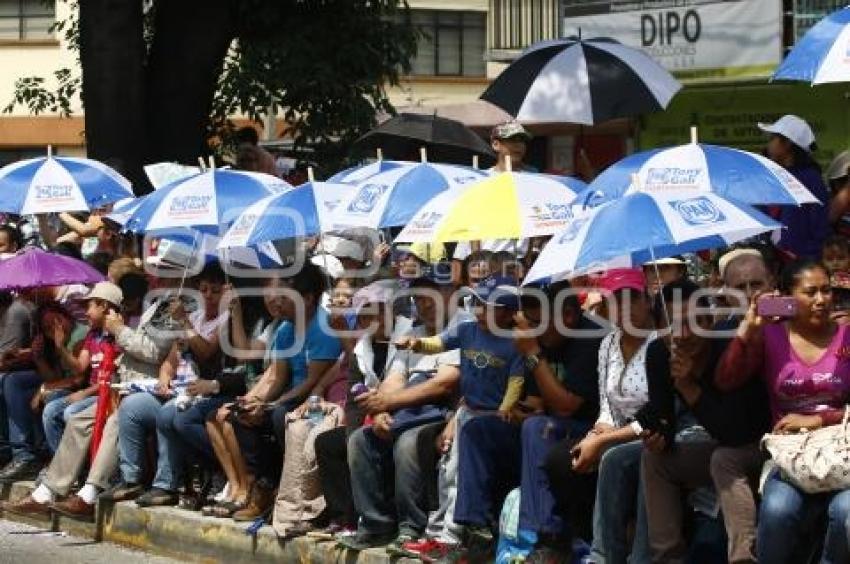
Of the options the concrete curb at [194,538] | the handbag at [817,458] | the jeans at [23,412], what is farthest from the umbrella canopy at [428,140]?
the handbag at [817,458]

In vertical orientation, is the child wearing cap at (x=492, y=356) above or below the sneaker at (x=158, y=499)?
above

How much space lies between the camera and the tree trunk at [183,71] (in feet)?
59.2

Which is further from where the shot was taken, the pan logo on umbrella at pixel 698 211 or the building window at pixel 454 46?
the building window at pixel 454 46

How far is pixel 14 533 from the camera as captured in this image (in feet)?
45.1

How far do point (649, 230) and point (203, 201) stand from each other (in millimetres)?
5299

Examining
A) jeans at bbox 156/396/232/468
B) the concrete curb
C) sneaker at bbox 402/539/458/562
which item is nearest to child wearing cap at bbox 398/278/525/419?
sneaker at bbox 402/539/458/562

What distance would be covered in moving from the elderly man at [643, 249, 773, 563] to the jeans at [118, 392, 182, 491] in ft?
15.6

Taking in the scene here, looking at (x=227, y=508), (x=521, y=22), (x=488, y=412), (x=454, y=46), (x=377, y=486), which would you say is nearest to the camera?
(x=488, y=412)

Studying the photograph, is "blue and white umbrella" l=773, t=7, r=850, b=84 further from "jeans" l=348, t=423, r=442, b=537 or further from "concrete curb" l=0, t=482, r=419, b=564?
"concrete curb" l=0, t=482, r=419, b=564

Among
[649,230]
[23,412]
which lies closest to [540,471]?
[649,230]

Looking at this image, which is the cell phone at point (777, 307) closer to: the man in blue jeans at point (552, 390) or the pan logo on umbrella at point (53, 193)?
the man in blue jeans at point (552, 390)

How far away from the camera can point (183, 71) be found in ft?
59.3

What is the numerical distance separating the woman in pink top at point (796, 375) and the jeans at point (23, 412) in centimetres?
759

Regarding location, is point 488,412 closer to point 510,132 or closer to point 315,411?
point 315,411
